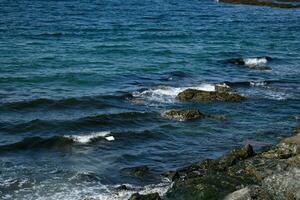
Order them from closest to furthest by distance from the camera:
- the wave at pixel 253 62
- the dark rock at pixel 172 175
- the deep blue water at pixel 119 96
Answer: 1. the dark rock at pixel 172 175
2. the deep blue water at pixel 119 96
3. the wave at pixel 253 62

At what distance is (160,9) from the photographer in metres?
69.6

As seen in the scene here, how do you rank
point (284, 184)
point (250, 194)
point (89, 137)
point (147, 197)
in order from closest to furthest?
point (250, 194) → point (284, 184) → point (147, 197) → point (89, 137)

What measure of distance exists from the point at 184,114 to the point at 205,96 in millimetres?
3683

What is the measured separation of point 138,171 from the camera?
18.6 meters

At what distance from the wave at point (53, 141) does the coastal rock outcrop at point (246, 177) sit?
4.80 m

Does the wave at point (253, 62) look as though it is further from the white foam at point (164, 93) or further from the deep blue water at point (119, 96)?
the white foam at point (164, 93)

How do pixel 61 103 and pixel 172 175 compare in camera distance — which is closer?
pixel 172 175

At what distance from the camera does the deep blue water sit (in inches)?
754

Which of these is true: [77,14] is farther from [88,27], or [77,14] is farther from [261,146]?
[261,146]

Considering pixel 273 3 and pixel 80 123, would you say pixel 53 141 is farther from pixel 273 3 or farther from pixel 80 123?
pixel 273 3

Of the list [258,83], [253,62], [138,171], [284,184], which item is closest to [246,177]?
[284,184]

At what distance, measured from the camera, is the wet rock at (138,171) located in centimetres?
1851

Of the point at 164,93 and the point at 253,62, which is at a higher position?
the point at 164,93

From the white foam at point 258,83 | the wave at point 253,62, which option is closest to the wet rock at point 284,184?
the white foam at point 258,83
